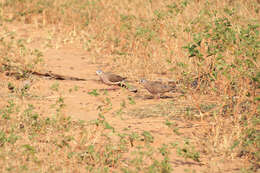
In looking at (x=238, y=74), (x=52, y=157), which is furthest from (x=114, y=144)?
(x=238, y=74)

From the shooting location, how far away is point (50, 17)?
12367 mm

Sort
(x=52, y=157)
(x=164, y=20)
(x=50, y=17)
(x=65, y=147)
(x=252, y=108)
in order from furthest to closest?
(x=50, y=17) → (x=164, y=20) → (x=252, y=108) → (x=65, y=147) → (x=52, y=157)

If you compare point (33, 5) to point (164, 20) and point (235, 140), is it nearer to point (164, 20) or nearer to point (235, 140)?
point (164, 20)

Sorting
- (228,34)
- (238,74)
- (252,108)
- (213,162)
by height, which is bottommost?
(213,162)

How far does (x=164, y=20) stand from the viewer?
30.6 ft

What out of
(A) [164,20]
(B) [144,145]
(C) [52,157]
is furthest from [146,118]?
(A) [164,20]

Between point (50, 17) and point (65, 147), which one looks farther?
point (50, 17)

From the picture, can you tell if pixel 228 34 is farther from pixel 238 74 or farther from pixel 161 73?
pixel 161 73

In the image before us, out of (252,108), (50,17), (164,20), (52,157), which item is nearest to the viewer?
(52,157)

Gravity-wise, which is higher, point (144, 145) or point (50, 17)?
point (50, 17)

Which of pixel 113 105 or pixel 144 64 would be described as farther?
pixel 144 64

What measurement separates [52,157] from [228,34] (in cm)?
273

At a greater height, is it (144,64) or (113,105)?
(144,64)

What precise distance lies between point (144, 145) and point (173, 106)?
1.57 m
